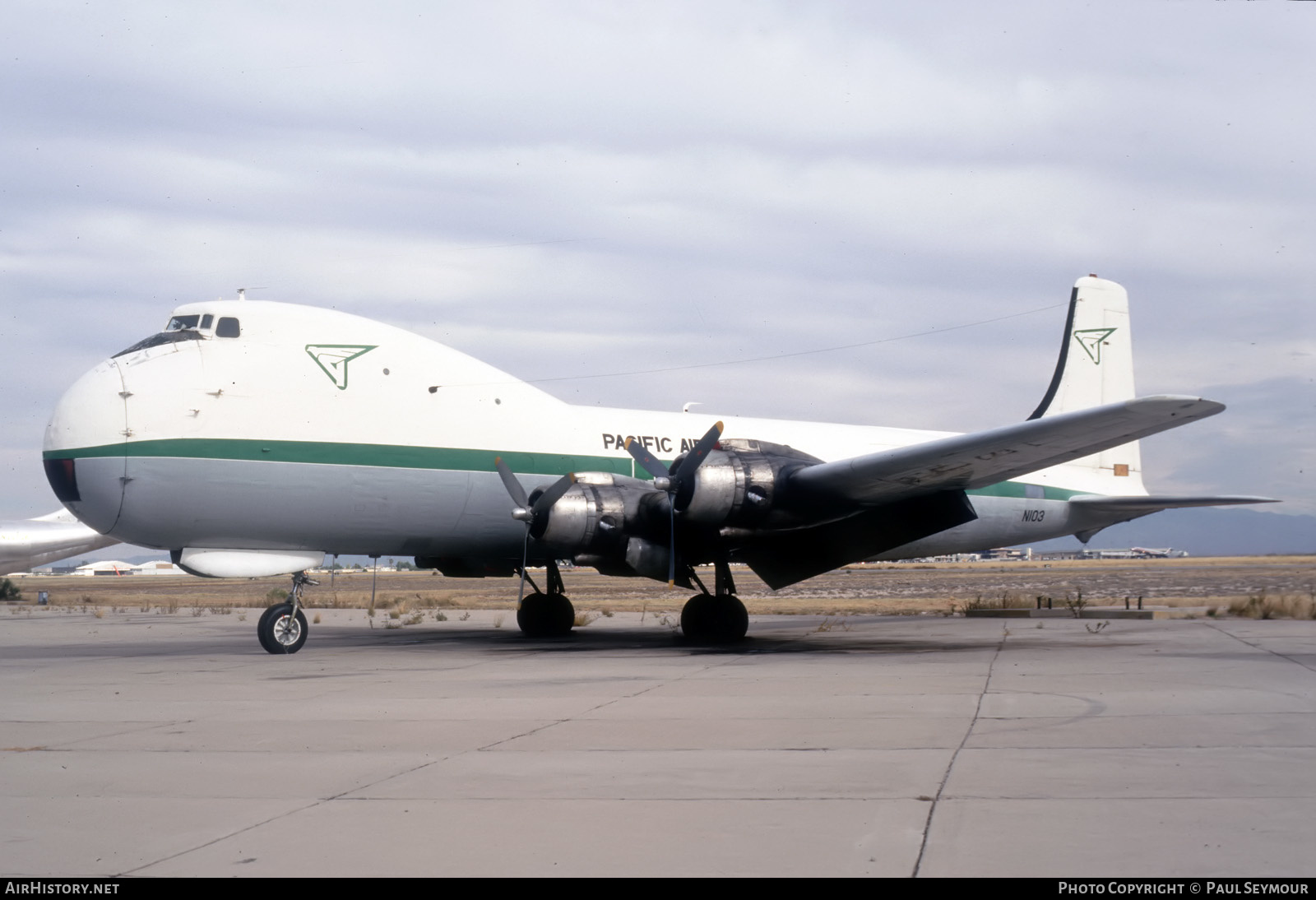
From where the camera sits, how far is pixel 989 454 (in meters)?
16.8

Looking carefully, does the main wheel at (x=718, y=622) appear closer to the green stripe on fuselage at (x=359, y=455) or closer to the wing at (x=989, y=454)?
the wing at (x=989, y=454)

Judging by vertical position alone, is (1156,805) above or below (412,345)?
below

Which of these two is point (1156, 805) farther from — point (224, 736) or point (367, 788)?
point (224, 736)

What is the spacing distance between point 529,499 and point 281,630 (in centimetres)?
439

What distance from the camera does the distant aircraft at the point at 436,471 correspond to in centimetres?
1636

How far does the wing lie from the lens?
15.0 meters

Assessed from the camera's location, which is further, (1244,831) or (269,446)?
(269,446)

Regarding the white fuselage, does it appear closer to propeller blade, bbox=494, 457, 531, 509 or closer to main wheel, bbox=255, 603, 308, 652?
propeller blade, bbox=494, 457, 531, 509

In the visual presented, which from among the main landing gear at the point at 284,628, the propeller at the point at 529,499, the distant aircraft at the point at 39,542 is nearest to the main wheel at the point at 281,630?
the main landing gear at the point at 284,628

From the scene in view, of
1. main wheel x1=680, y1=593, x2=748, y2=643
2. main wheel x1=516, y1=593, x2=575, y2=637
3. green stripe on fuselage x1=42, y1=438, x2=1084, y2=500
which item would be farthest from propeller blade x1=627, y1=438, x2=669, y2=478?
main wheel x1=516, y1=593, x2=575, y2=637

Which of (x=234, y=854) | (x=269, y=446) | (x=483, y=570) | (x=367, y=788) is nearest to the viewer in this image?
(x=234, y=854)
